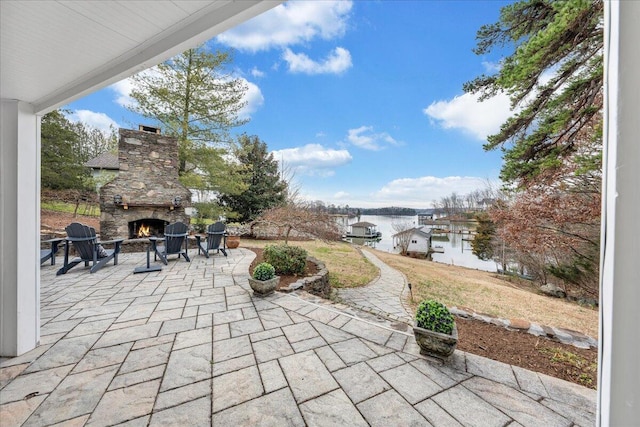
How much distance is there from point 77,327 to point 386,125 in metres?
14.1

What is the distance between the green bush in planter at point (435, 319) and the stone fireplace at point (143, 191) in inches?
313

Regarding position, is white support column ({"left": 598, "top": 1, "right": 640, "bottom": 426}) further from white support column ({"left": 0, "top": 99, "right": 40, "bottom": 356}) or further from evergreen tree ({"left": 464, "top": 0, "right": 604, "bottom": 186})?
white support column ({"left": 0, "top": 99, "right": 40, "bottom": 356})

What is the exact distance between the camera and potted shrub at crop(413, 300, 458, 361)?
214 centimetres

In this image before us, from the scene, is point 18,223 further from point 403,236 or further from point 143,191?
point 403,236

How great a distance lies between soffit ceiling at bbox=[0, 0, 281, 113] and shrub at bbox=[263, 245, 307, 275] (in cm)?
375

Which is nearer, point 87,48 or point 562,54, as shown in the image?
point 87,48

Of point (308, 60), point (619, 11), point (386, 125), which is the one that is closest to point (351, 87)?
point (308, 60)

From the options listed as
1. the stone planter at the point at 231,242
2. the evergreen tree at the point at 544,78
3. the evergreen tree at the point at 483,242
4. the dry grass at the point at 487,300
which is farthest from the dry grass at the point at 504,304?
the evergreen tree at the point at 483,242

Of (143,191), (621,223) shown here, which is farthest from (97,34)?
(143,191)

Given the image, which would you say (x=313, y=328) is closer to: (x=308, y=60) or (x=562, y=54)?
(x=562, y=54)

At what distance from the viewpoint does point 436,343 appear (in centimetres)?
217

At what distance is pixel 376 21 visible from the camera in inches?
196

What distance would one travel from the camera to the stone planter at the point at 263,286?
143 inches

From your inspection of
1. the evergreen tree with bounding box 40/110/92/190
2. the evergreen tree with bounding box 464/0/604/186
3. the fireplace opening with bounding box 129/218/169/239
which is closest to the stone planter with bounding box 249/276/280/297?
the evergreen tree with bounding box 464/0/604/186
